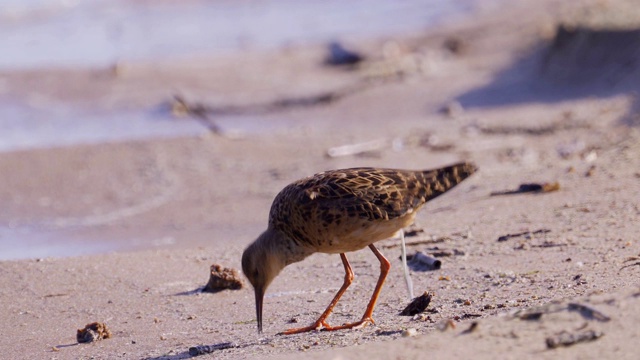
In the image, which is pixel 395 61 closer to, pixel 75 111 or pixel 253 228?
pixel 75 111

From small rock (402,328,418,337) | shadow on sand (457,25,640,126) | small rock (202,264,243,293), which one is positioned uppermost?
shadow on sand (457,25,640,126)

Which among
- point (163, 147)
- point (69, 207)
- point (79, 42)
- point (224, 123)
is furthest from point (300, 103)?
point (79, 42)

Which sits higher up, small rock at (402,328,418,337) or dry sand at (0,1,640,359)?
dry sand at (0,1,640,359)

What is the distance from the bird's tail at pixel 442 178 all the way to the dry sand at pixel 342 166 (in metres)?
0.70

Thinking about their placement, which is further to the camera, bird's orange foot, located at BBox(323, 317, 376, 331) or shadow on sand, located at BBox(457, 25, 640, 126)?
shadow on sand, located at BBox(457, 25, 640, 126)

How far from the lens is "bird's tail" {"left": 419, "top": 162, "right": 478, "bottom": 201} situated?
6.60 meters

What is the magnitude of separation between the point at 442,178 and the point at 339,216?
2.68ft

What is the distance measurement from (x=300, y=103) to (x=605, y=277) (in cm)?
1130

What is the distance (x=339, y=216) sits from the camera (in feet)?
20.6

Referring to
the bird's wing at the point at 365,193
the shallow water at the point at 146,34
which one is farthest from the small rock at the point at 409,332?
the shallow water at the point at 146,34

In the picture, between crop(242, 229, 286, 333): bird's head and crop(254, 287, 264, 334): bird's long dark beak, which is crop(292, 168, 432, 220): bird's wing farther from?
crop(254, 287, 264, 334): bird's long dark beak

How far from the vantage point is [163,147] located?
13.9m

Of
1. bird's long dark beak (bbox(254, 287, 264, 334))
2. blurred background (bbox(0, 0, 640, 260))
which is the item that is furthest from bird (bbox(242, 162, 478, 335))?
blurred background (bbox(0, 0, 640, 260))

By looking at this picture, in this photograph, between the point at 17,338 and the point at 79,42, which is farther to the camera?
the point at 79,42
